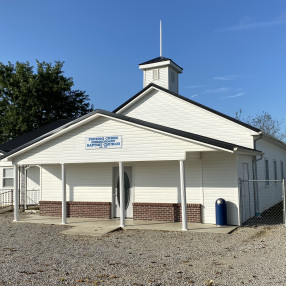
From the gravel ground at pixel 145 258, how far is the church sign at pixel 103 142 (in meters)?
3.09

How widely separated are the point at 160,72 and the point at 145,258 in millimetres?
12203

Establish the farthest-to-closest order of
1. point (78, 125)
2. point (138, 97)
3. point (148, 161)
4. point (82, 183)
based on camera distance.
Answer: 1. point (138, 97)
2. point (82, 183)
3. point (148, 161)
4. point (78, 125)

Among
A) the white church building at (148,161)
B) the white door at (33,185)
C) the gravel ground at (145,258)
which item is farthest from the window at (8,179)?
the gravel ground at (145,258)

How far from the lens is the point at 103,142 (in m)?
12.2

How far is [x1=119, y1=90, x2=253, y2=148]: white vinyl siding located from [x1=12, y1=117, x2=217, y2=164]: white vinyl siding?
3.40 metres

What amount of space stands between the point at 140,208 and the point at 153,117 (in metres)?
4.59

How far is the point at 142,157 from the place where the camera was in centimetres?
1163

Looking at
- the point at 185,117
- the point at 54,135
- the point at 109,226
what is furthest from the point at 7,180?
the point at 185,117

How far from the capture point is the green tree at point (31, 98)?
3238cm

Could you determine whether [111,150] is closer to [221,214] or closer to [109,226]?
[109,226]

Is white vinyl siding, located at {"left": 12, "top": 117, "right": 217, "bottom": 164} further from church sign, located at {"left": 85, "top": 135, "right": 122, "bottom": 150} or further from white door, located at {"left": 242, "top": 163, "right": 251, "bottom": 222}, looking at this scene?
white door, located at {"left": 242, "top": 163, "right": 251, "bottom": 222}

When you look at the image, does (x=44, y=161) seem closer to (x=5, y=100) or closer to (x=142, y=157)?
(x=142, y=157)

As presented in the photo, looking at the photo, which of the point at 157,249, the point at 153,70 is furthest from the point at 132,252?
the point at 153,70

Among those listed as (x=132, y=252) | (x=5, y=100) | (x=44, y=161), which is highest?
(x=5, y=100)
